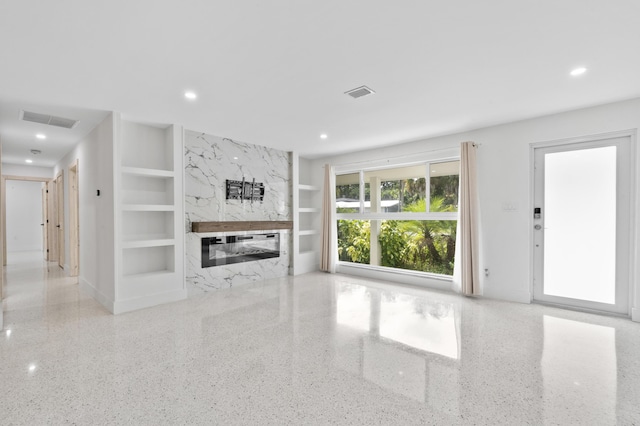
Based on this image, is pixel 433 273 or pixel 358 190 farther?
pixel 358 190

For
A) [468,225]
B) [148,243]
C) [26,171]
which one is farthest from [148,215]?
[26,171]

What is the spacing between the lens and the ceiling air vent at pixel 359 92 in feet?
9.97

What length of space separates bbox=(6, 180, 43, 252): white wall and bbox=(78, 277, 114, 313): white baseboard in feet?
23.2

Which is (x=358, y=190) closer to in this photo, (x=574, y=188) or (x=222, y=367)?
(x=574, y=188)

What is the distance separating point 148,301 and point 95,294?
3.35 feet

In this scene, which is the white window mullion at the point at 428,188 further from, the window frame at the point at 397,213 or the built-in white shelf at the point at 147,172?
the built-in white shelf at the point at 147,172

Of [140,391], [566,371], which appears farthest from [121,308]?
[566,371]

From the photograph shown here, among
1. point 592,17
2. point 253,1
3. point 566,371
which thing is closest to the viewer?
point 253,1

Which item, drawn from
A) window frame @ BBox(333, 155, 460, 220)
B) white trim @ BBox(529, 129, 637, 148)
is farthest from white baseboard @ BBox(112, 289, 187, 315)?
white trim @ BBox(529, 129, 637, 148)

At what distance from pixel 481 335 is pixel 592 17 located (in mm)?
2716

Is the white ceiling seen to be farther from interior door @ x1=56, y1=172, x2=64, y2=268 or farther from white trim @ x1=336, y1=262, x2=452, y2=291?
interior door @ x1=56, y1=172, x2=64, y2=268

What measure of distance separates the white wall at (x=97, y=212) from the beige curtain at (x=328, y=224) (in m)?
3.73

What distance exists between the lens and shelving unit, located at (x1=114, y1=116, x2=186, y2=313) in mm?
3869

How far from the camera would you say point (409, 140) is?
16.9 ft
